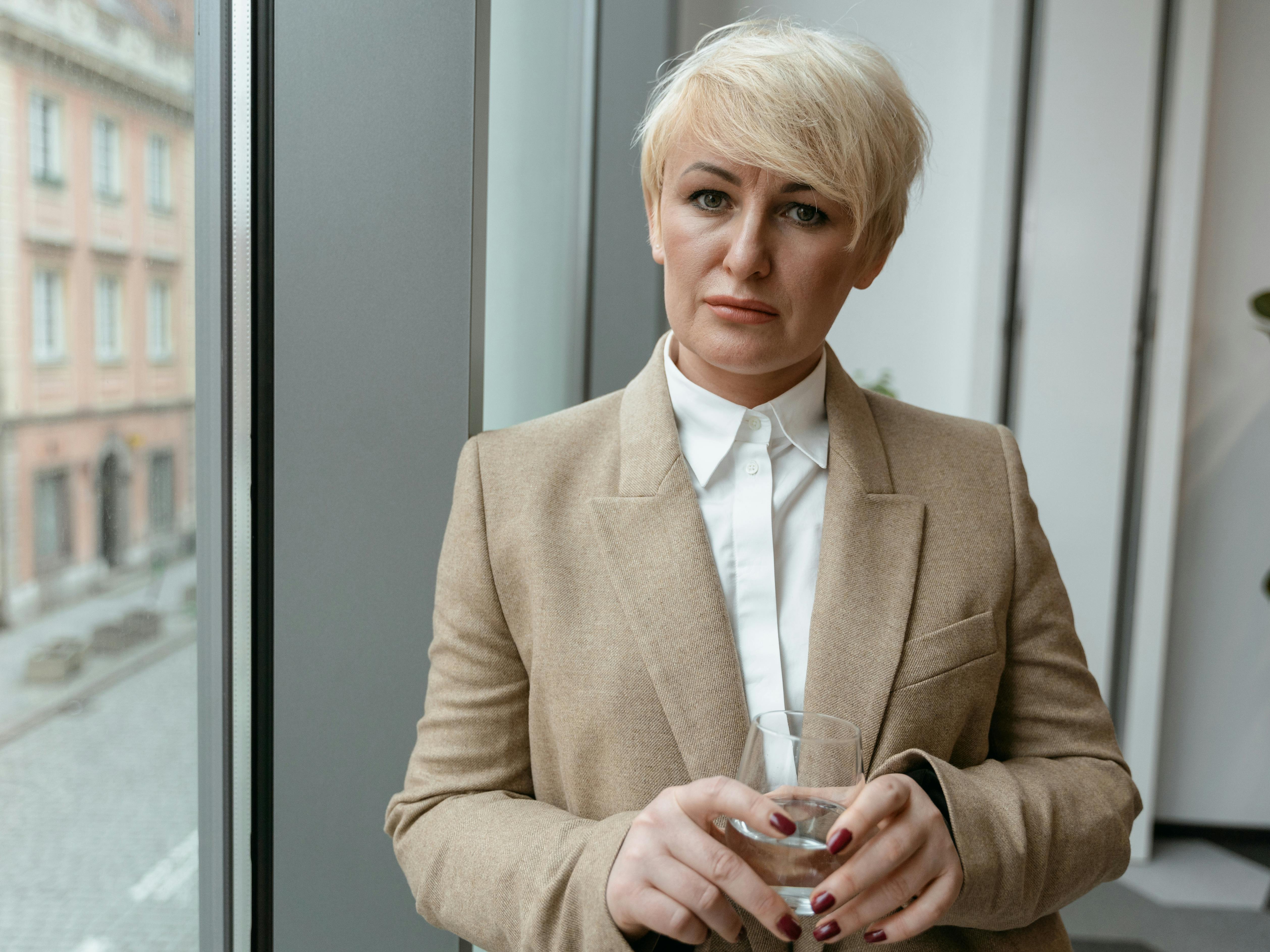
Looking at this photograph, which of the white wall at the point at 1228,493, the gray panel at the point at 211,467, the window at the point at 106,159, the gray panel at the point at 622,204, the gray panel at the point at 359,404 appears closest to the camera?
the window at the point at 106,159

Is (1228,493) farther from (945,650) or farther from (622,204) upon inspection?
(945,650)

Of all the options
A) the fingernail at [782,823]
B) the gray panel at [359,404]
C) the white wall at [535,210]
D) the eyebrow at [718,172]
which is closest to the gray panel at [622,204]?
the white wall at [535,210]

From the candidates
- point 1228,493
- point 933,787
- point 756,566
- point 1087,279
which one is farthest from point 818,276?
point 1228,493

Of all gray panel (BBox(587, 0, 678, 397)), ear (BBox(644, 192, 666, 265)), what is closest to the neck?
ear (BBox(644, 192, 666, 265))

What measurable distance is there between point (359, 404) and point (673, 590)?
0.50 m

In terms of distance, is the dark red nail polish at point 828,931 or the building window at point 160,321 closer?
the dark red nail polish at point 828,931

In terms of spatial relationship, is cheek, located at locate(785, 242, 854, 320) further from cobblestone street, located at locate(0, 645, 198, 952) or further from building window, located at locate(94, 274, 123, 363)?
cobblestone street, located at locate(0, 645, 198, 952)

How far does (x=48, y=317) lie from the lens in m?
0.81

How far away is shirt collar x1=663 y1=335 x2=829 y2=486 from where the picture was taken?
1.19m

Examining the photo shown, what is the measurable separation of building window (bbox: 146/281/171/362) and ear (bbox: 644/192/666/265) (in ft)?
1.73

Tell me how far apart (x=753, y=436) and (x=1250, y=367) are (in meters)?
3.17

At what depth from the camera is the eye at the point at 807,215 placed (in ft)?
3.58

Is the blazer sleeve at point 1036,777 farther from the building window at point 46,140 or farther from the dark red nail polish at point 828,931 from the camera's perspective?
the building window at point 46,140

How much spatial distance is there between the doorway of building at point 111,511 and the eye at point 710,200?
65cm
